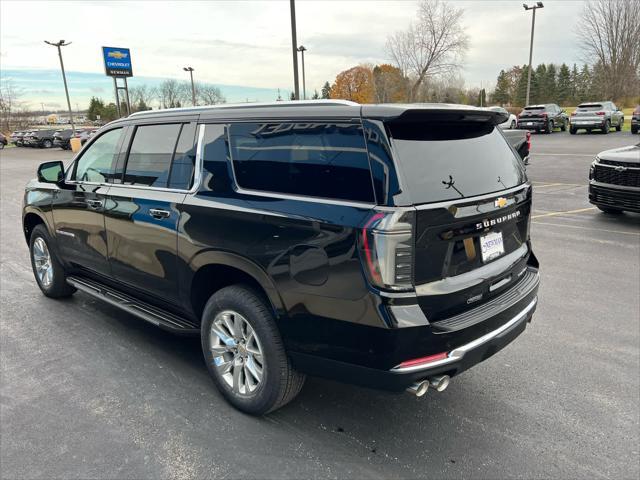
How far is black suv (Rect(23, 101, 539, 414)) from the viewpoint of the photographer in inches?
93.6

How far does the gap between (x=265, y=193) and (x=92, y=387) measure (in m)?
1.93

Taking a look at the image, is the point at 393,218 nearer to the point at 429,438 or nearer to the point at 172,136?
the point at 429,438

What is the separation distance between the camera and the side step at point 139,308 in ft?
11.4

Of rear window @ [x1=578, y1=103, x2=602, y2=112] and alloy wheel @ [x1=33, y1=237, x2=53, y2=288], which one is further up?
rear window @ [x1=578, y1=103, x2=602, y2=112]

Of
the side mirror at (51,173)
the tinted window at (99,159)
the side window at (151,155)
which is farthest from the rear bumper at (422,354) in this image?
the side mirror at (51,173)

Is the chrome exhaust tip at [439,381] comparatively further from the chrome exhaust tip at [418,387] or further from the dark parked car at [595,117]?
the dark parked car at [595,117]

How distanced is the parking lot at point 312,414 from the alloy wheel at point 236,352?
21 cm

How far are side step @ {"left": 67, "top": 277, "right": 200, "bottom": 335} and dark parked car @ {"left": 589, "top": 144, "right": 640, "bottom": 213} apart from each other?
763 centimetres

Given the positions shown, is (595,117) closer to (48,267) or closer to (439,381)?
(48,267)

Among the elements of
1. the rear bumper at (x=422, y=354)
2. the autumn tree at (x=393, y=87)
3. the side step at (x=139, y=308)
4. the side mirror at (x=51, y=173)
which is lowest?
the side step at (x=139, y=308)

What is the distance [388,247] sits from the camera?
2293 mm

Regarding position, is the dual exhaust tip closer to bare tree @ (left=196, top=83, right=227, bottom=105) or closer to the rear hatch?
the rear hatch

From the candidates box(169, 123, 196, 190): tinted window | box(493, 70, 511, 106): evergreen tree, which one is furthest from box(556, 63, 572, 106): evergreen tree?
box(169, 123, 196, 190): tinted window

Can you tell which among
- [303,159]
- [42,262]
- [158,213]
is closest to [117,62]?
[42,262]
